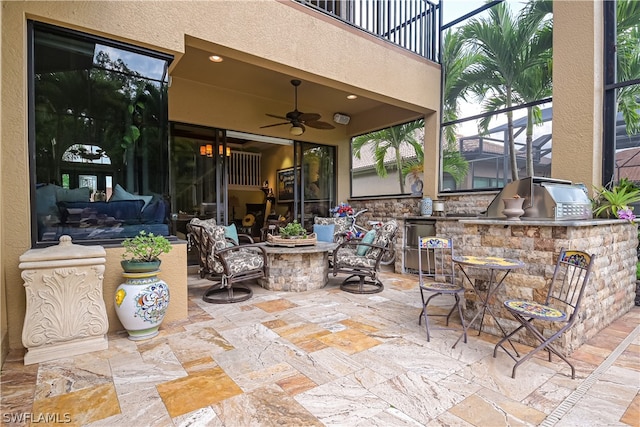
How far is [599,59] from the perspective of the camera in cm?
420

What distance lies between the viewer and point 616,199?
367 centimetres

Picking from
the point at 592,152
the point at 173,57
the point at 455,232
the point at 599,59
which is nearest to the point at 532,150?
the point at 592,152

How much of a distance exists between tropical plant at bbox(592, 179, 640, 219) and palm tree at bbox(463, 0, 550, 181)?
48.3 inches

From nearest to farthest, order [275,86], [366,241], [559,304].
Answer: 1. [559,304]
2. [366,241]
3. [275,86]

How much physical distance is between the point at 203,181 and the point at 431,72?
4673mm

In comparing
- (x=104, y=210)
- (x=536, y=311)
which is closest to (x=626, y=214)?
(x=536, y=311)

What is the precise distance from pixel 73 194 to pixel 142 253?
0.88m

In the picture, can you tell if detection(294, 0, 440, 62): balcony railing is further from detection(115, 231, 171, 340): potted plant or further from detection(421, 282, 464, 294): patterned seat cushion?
detection(115, 231, 171, 340): potted plant

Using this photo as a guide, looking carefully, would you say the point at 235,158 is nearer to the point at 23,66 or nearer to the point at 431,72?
the point at 431,72

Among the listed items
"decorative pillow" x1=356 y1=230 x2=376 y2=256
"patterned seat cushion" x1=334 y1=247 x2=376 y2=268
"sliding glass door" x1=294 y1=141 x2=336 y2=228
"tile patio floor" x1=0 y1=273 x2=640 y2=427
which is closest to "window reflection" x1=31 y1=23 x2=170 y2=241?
"tile patio floor" x1=0 y1=273 x2=640 y2=427

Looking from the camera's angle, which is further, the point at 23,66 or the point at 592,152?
the point at 592,152

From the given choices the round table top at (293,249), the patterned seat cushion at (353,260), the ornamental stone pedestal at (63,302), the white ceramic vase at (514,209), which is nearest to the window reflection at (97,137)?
the ornamental stone pedestal at (63,302)

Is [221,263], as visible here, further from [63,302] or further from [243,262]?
[63,302]

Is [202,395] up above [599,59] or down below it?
below
